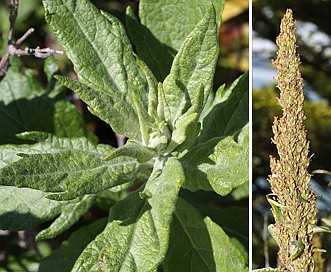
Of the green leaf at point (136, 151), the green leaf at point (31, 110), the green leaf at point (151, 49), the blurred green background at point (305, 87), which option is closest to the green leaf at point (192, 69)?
the green leaf at point (136, 151)

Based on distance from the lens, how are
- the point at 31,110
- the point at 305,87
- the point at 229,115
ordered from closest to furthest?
the point at 229,115, the point at 31,110, the point at 305,87

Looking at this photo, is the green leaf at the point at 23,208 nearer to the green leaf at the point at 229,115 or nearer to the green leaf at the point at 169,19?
the green leaf at the point at 229,115

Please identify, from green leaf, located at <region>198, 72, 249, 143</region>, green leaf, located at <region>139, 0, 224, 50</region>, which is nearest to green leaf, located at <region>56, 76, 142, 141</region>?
green leaf, located at <region>198, 72, 249, 143</region>

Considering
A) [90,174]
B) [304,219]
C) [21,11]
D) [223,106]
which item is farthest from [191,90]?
[21,11]

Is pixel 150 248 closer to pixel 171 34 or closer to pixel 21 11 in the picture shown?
pixel 171 34

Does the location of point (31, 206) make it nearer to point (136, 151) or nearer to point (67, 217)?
point (67, 217)

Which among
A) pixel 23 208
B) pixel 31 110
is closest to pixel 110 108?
pixel 23 208
